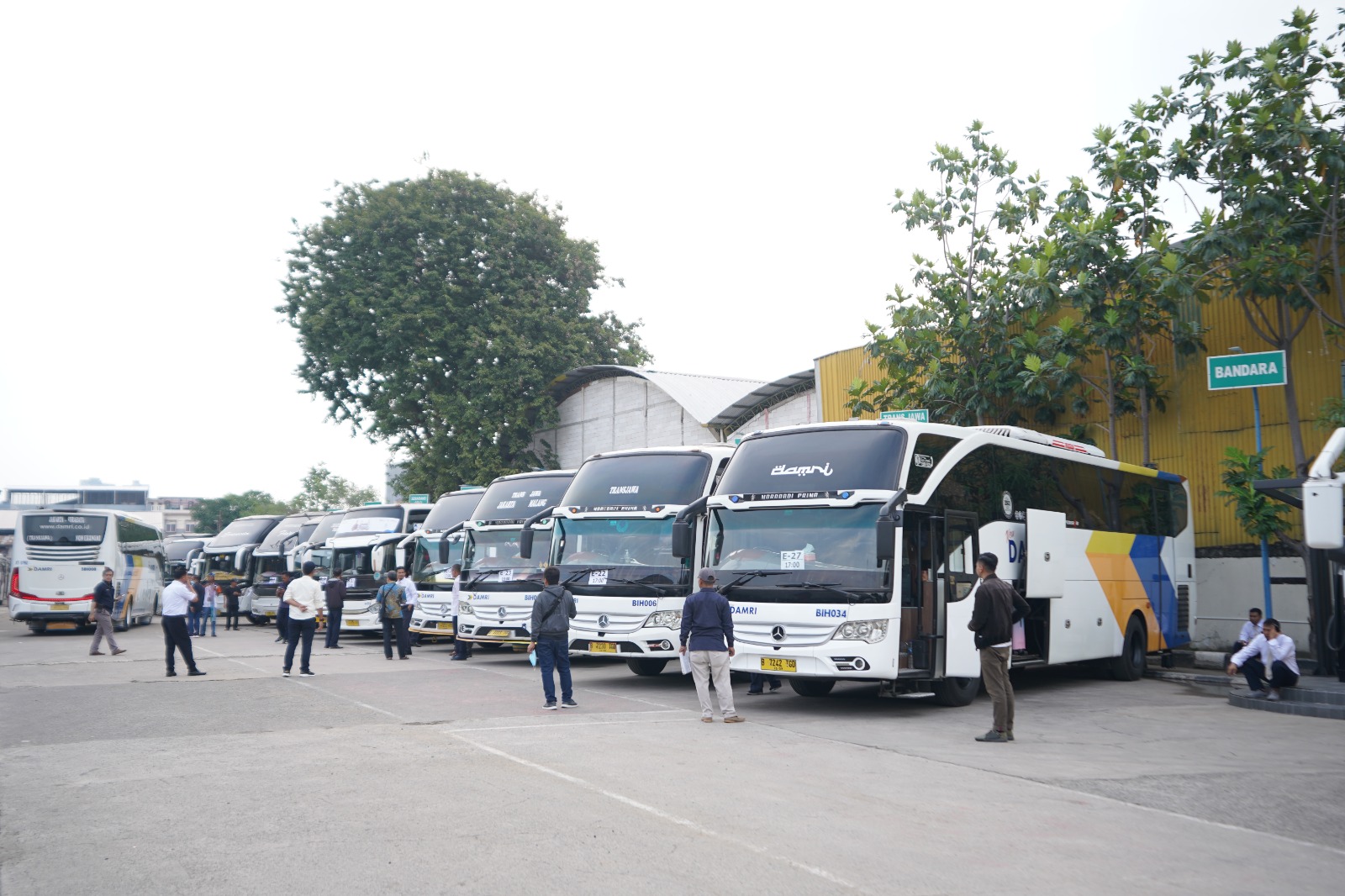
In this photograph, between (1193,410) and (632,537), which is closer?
(632,537)

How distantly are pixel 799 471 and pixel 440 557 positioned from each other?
11.7m

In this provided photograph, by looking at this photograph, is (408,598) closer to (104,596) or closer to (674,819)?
(104,596)

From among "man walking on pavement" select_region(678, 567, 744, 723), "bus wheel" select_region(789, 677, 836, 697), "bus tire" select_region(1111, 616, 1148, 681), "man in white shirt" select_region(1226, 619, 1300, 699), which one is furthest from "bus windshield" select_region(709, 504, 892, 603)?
"bus tire" select_region(1111, 616, 1148, 681)

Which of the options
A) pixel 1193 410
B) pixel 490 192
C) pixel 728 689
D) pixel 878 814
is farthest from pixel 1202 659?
pixel 490 192

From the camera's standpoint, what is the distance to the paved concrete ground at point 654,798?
606cm

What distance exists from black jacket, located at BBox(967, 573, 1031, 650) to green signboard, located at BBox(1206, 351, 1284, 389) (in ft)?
24.0

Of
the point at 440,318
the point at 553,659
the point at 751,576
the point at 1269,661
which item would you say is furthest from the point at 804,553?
the point at 440,318

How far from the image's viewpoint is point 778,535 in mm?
13336

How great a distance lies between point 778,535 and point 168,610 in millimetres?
9697

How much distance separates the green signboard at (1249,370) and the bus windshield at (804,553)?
7.01 metres

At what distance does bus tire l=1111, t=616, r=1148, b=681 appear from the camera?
1736 cm

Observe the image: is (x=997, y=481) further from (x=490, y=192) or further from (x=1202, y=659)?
(x=490, y=192)

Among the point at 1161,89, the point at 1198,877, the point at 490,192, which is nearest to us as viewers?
the point at 1198,877

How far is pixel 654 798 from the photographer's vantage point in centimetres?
798
